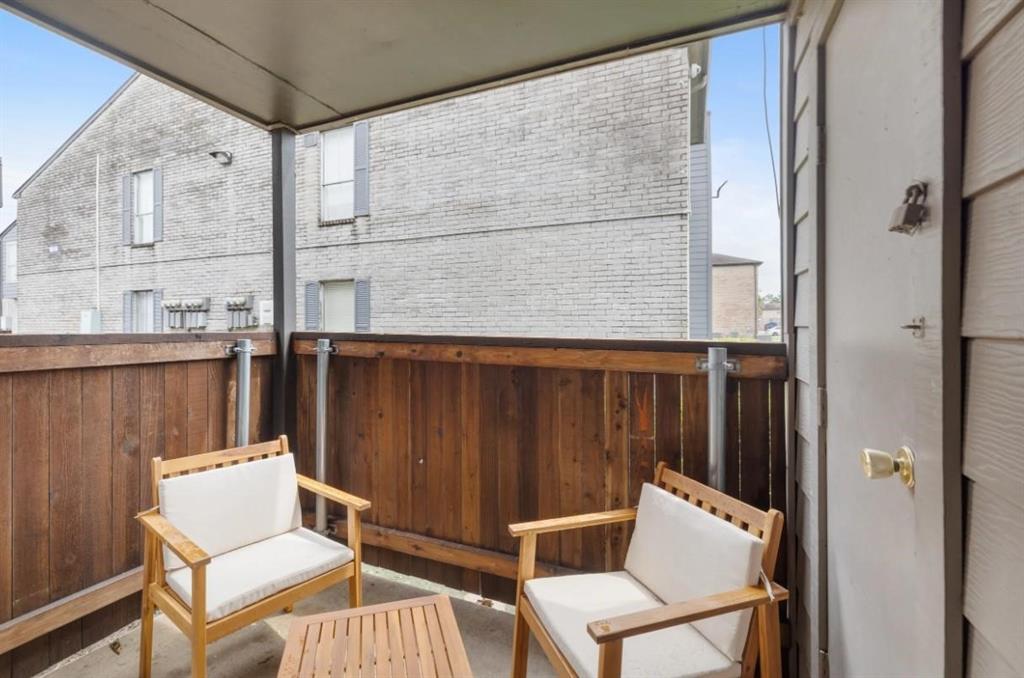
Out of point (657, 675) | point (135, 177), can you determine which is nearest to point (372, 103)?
point (657, 675)

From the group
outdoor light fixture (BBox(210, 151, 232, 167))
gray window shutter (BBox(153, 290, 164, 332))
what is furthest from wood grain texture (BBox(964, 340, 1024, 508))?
gray window shutter (BBox(153, 290, 164, 332))

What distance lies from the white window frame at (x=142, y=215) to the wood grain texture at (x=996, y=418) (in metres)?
10.1

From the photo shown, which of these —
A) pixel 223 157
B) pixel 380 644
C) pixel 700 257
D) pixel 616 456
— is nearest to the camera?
pixel 380 644

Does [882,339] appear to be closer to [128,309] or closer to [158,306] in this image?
[158,306]

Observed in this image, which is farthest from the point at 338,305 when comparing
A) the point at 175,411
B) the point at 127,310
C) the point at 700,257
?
the point at 175,411

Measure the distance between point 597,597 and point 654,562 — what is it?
8.4 inches

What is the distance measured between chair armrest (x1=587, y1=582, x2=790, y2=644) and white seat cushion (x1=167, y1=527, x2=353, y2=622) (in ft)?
3.62

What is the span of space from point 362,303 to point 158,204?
169 inches

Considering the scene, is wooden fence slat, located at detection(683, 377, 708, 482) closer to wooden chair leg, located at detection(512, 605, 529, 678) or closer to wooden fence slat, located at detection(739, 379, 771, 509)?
wooden fence slat, located at detection(739, 379, 771, 509)

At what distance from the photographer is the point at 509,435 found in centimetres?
221

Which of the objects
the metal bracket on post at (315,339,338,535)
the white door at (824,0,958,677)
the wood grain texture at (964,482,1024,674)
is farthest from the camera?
the metal bracket on post at (315,339,338,535)

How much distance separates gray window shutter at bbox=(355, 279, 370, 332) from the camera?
692cm

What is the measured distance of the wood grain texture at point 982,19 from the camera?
1.73ft

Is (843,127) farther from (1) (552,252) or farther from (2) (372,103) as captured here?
(1) (552,252)
